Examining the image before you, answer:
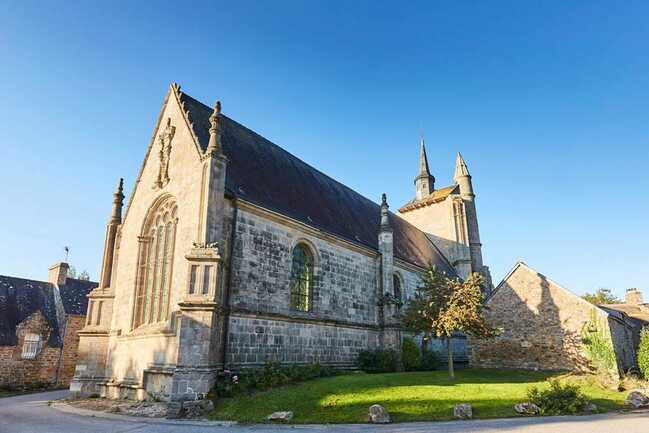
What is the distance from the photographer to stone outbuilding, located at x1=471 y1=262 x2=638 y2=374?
56.4 ft

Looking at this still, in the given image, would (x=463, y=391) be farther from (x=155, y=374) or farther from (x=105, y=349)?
(x=105, y=349)

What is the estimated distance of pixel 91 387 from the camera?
15.0 meters

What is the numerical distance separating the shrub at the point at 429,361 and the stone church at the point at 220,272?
2.07 meters

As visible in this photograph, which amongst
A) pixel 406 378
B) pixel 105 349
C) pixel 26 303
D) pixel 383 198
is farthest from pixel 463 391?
pixel 26 303

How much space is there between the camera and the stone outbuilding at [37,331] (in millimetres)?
21375

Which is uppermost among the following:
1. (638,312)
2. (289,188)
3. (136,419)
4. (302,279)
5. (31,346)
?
(289,188)

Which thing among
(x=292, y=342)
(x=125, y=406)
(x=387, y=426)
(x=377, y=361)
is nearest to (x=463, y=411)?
(x=387, y=426)

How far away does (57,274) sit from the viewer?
26.4 m

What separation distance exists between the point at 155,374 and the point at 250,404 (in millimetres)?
3426

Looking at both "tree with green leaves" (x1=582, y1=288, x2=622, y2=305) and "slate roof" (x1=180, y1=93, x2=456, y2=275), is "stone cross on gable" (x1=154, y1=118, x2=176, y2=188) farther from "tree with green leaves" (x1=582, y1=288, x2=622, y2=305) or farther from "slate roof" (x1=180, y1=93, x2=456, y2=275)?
"tree with green leaves" (x1=582, y1=288, x2=622, y2=305)

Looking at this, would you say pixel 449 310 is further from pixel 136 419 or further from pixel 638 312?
pixel 638 312

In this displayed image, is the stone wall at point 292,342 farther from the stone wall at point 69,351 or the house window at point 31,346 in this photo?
the house window at point 31,346

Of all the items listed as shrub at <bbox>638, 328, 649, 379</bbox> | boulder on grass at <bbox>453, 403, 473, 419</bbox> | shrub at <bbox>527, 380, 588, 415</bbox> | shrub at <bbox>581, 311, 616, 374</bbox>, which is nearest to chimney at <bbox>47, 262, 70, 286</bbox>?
boulder on grass at <bbox>453, 403, 473, 419</bbox>

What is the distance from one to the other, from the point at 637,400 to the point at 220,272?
12069mm
